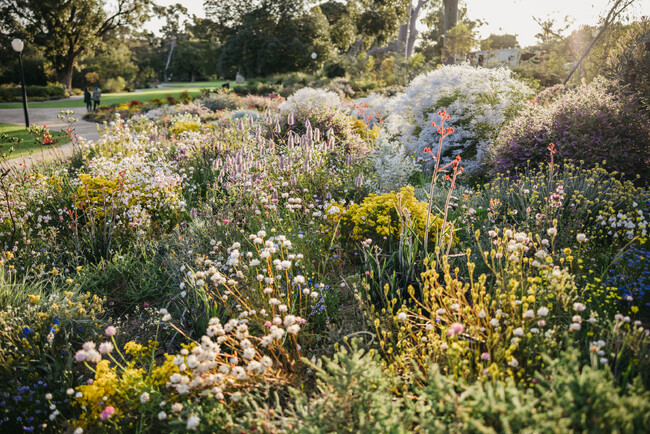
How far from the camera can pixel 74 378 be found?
2.84 meters

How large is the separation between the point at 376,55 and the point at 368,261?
56867mm

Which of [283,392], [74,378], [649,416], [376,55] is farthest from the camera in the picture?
[376,55]

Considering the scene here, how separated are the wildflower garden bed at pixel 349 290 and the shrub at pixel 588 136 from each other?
0.14ft

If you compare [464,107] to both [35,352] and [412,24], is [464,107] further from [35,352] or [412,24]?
[412,24]

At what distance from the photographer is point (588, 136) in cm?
530

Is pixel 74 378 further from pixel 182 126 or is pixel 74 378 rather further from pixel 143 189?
pixel 182 126

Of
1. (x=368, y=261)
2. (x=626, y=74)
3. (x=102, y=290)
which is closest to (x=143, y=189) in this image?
(x=102, y=290)

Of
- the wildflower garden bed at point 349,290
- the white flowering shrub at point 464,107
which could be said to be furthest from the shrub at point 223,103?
the white flowering shrub at point 464,107

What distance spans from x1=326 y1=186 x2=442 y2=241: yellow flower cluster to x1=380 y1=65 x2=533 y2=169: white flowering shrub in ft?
11.6

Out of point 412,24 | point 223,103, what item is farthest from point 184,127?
point 412,24

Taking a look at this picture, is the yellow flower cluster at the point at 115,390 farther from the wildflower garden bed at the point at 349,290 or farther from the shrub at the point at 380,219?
the shrub at the point at 380,219

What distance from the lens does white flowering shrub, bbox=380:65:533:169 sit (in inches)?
283

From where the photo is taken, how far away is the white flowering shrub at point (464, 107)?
7.18 m

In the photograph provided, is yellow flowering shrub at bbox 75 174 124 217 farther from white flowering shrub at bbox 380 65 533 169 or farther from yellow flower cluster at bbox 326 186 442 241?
white flowering shrub at bbox 380 65 533 169
